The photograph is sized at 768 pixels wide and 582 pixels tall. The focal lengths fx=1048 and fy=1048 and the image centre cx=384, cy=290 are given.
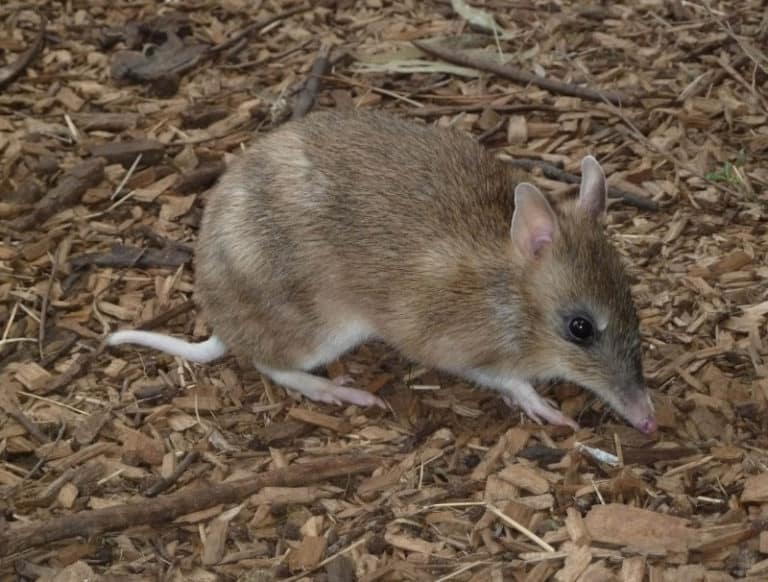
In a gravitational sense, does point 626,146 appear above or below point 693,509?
above

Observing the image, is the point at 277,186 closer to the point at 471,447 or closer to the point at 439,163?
the point at 439,163

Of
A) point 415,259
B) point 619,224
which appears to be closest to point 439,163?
point 415,259

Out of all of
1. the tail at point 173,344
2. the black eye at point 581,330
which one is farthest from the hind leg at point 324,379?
the black eye at point 581,330

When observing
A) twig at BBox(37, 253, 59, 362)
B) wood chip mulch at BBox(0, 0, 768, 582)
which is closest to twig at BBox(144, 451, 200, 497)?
wood chip mulch at BBox(0, 0, 768, 582)

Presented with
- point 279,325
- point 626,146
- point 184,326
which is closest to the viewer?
point 279,325

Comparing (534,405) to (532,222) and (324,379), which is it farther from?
(324,379)

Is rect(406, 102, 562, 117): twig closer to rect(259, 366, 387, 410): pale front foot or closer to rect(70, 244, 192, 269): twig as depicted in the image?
rect(70, 244, 192, 269): twig
